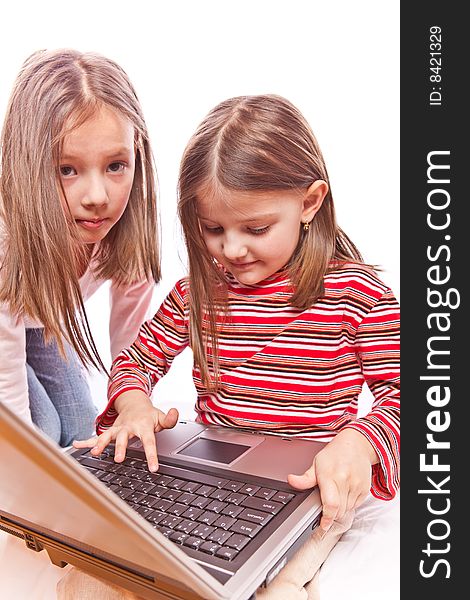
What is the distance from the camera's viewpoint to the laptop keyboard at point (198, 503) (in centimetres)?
57

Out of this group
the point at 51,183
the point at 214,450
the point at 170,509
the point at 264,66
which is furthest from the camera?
the point at 264,66

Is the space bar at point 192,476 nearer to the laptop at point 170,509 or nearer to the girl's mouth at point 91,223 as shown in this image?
the laptop at point 170,509

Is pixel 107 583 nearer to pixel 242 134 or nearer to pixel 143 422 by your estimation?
pixel 143 422

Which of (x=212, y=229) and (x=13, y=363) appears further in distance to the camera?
(x=13, y=363)

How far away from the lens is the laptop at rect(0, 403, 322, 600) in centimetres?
40

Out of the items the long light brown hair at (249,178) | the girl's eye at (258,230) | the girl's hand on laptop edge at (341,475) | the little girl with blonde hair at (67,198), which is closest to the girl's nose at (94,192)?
the little girl with blonde hair at (67,198)

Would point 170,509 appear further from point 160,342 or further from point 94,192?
point 94,192

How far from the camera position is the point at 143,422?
799 millimetres

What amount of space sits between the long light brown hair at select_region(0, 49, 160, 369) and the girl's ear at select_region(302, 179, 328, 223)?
289 mm

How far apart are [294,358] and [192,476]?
0.84 feet

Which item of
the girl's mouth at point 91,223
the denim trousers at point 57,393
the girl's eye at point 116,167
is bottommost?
the denim trousers at point 57,393

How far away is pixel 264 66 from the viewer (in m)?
1.00

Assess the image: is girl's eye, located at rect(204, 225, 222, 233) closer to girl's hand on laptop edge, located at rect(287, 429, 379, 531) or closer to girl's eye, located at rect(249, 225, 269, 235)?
girl's eye, located at rect(249, 225, 269, 235)

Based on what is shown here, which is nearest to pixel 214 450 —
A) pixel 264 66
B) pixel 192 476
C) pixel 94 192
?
pixel 192 476
